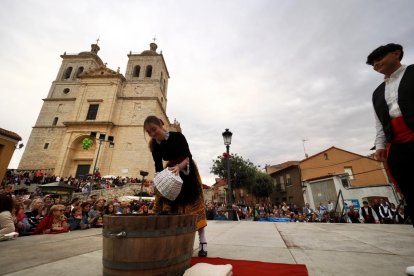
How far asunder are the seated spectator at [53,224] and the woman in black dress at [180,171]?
15.6ft

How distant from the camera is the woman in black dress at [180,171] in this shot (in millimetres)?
2600

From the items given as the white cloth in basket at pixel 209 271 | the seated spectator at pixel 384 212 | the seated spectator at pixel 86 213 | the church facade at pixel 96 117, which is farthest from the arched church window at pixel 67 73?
the seated spectator at pixel 384 212

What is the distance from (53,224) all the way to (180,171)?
5.39m

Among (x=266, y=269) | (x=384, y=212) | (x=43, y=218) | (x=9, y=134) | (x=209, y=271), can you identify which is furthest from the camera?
(x=384, y=212)

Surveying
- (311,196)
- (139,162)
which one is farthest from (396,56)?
(139,162)

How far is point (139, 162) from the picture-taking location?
29.3 m

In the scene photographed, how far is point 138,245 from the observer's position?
5.27 ft

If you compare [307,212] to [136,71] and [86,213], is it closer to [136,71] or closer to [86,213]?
[86,213]

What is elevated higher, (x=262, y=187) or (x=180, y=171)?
(x=262, y=187)

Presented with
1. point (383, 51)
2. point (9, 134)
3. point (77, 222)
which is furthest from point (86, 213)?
point (383, 51)

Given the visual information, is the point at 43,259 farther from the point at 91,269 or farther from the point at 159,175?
the point at 159,175

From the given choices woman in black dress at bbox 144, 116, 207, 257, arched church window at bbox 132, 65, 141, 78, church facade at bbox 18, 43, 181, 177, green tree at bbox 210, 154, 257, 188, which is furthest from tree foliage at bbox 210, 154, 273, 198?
woman in black dress at bbox 144, 116, 207, 257

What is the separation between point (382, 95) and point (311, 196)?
2605 centimetres

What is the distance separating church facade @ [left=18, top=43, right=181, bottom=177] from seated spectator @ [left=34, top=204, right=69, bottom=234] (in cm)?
2179
